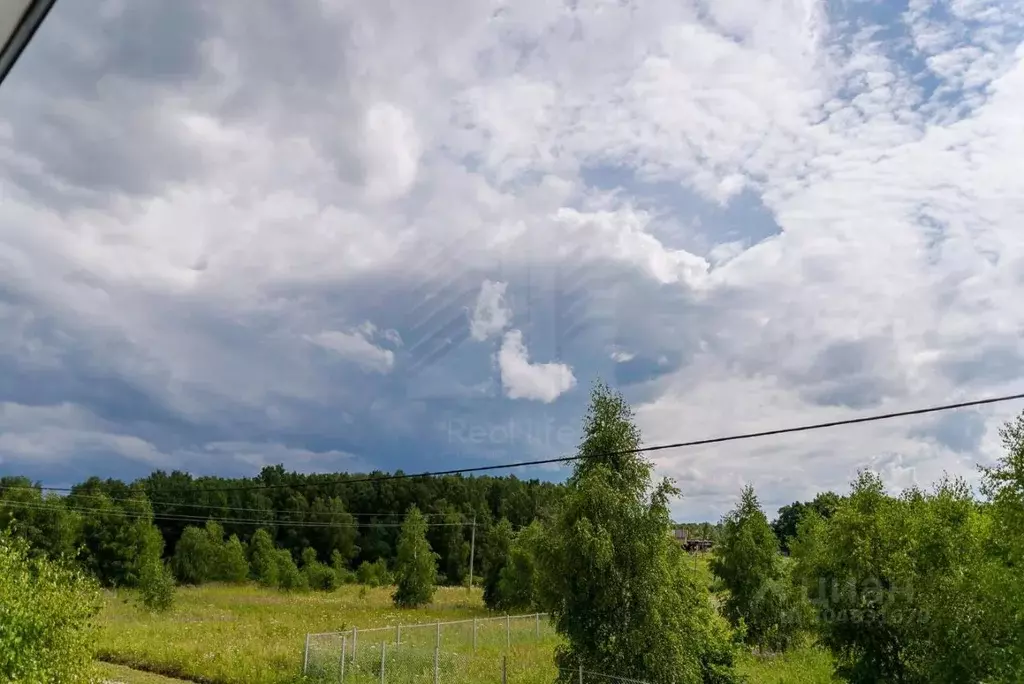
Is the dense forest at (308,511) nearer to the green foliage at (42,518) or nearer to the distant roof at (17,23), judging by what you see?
the green foliage at (42,518)

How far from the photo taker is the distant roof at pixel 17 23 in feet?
7.80

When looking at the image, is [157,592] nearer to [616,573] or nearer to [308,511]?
[616,573]

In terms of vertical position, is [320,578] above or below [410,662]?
below

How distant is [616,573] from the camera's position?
14.3m

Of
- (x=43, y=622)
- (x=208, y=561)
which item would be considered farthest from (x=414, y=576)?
(x=43, y=622)

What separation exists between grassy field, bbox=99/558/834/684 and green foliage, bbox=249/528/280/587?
10.8 metres

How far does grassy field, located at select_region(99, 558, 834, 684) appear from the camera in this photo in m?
17.6

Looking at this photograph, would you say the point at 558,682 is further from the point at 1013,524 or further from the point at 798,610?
the point at 798,610

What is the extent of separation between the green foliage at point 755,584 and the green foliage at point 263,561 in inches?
1186

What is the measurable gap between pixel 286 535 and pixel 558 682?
52910 millimetres

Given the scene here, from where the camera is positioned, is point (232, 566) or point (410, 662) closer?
point (410, 662)

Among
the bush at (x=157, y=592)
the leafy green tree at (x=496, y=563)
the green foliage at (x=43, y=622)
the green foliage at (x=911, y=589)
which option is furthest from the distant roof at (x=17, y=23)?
the leafy green tree at (x=496, y=563)

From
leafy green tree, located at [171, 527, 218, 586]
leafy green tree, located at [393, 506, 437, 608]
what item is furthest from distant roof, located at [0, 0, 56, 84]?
leafy green tree, located at [171, 527, 218, 586]

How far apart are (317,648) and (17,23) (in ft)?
56.3
